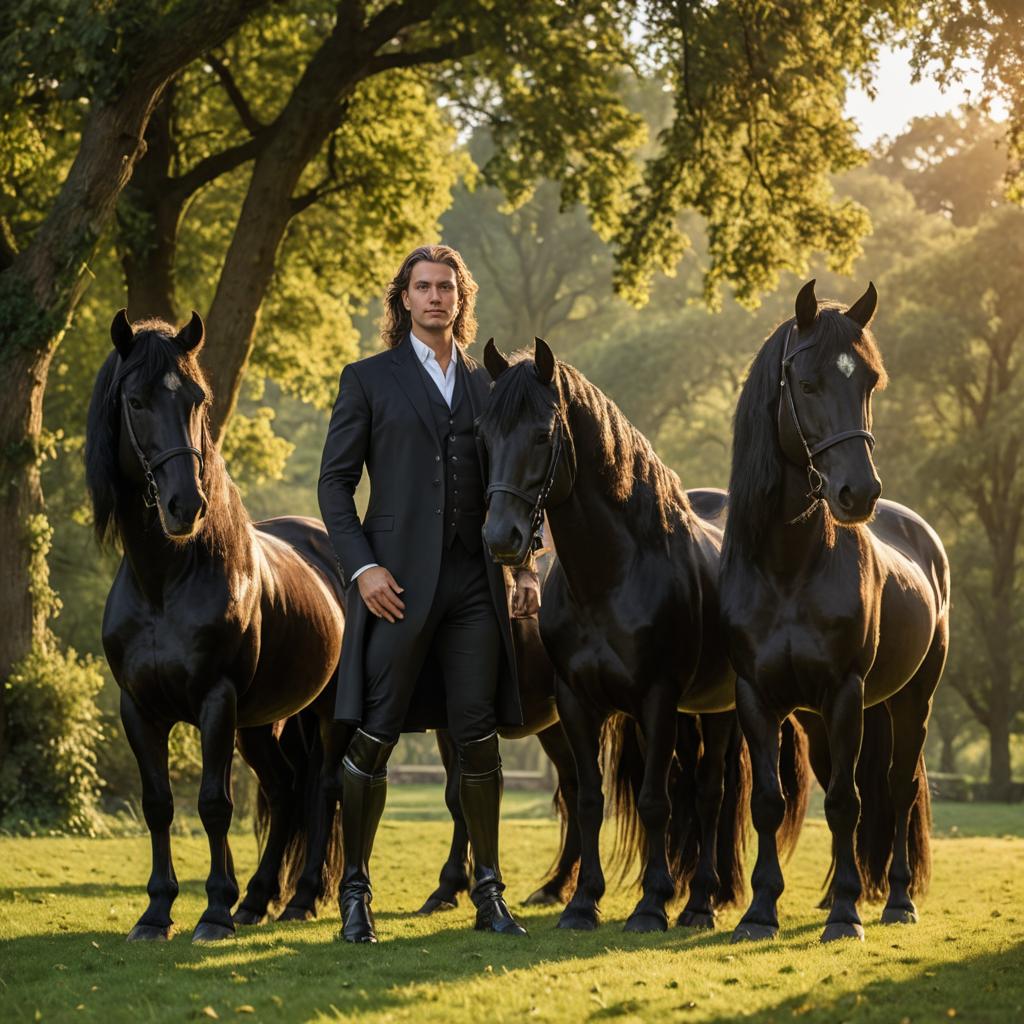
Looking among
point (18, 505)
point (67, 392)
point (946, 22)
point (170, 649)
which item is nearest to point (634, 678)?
point (170, 649)

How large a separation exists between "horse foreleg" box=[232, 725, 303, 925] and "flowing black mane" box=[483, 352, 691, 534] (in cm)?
300

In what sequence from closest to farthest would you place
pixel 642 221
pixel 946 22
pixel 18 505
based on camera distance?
pixel 946 22 → pixel 18 505 → pixel 642 221

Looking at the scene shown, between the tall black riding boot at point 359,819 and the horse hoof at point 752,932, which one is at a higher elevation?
the tall black riding boot at point 359,819

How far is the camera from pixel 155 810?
24.4 feet

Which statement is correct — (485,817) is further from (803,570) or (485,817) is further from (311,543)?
(311,543)

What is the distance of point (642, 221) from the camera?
17969 millimetres

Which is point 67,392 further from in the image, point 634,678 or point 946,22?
point 634,678

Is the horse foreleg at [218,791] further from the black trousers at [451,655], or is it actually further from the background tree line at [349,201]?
the background tree line at [349,201]

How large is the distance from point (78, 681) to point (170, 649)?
8.13m

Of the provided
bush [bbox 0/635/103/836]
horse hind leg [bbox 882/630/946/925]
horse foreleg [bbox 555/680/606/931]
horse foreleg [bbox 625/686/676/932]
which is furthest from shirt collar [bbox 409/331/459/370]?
bush [bbox 0/635/103/836]

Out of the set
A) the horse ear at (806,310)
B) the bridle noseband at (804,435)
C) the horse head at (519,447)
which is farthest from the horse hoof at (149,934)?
the horse ear at (806,310)

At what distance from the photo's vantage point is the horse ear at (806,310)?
275 inches

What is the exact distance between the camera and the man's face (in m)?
7.03

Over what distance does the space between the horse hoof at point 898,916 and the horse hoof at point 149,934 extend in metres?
3.84
